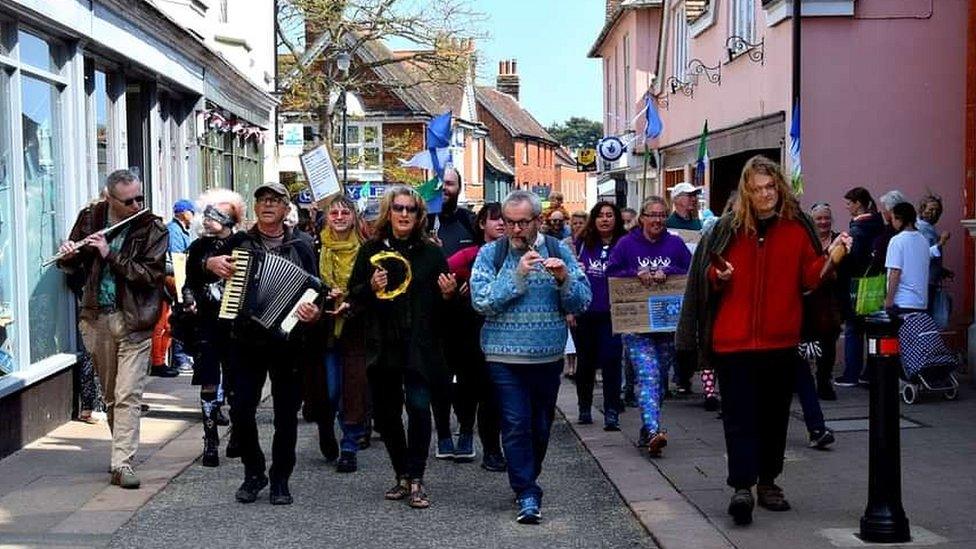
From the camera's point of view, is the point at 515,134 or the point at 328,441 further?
the point at 515,134

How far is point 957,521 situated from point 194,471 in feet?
15.8

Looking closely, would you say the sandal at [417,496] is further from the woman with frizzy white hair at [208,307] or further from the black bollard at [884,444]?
the black bollard at [884,444]

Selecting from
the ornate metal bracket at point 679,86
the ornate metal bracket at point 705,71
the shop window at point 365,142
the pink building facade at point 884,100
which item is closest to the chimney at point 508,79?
the shop window at point 365,142

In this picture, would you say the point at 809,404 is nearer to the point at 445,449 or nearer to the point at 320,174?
the point at 445,449

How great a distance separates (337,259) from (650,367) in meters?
2.23

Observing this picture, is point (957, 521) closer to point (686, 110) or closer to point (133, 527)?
point (133, 527)

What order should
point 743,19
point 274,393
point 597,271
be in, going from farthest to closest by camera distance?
point 743,19, point 597,271, point 274,393

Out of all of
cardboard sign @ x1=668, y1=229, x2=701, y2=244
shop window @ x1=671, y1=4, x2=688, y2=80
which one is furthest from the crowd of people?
shop window @ x1=671, y1=4, x2=688, y2=80

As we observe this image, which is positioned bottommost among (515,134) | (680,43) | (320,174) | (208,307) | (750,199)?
(208,307)

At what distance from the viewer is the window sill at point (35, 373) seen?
391 inches

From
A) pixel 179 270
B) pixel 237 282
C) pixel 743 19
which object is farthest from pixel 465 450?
pixel 743 19

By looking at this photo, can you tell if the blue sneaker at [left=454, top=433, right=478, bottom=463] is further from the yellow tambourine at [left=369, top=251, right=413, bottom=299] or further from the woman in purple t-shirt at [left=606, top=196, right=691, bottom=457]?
the yellow tambourine at [left=369, top=251, right=413, bottom=299]

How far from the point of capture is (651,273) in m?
10.3

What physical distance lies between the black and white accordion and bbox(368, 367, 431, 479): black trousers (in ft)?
1.89
